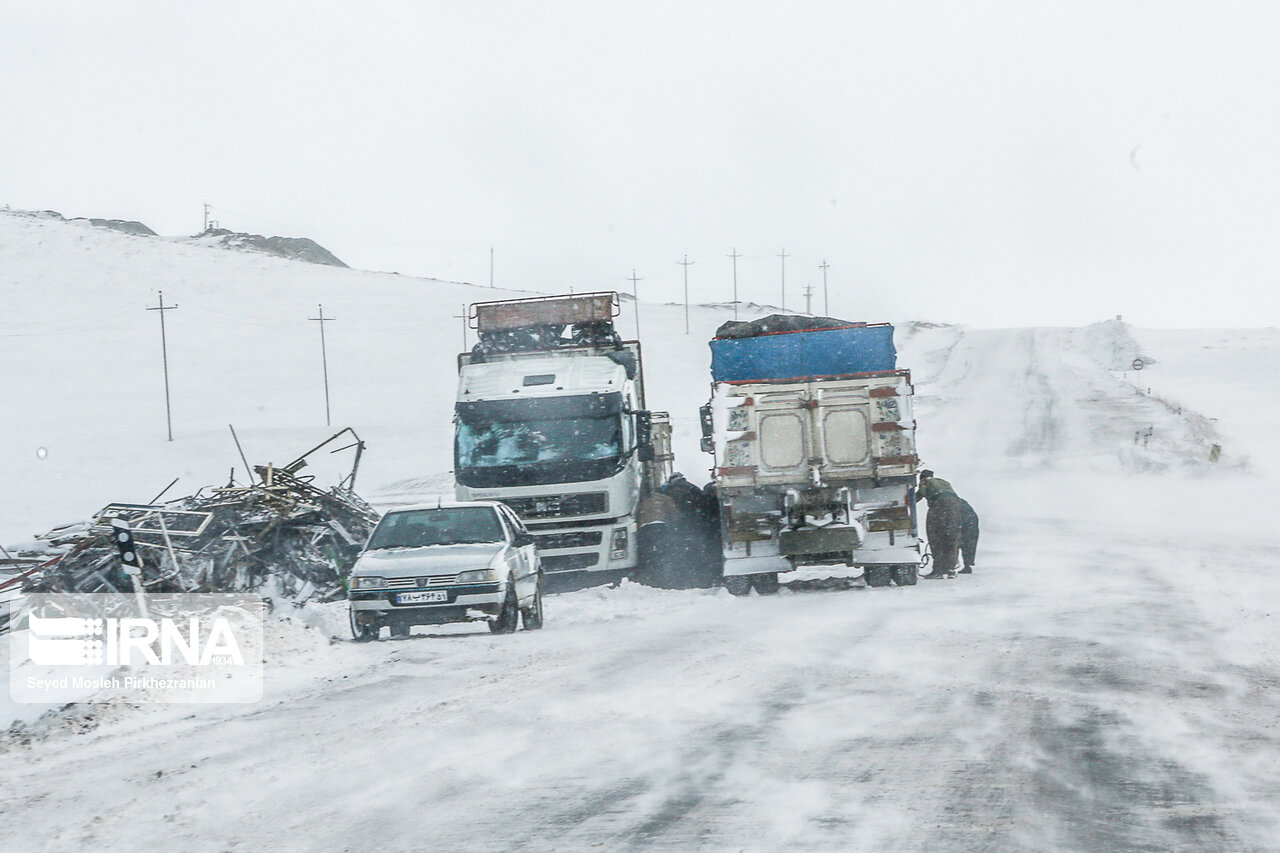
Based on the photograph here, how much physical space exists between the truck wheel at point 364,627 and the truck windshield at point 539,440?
500 cm

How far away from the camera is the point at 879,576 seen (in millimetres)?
17438

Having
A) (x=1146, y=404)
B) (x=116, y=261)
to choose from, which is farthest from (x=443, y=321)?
(x=1146, y=404)

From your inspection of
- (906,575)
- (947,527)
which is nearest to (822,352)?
(947,527)

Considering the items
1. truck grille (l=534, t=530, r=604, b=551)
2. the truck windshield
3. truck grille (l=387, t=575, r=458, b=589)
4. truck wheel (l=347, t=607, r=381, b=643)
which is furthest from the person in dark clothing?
truck wheel (l=347, t=607, r=381, b=643)

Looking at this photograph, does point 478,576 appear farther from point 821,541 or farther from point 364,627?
point 821,541

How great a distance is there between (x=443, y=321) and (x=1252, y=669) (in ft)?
276

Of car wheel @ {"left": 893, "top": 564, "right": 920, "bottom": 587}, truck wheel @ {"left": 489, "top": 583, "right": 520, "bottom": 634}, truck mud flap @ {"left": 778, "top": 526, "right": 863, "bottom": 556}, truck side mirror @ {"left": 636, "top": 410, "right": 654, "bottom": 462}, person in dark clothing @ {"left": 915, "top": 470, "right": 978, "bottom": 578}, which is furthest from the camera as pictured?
truck side mirror @ {"left": 636, "top": 410, "right": 654, "bottom": 462}

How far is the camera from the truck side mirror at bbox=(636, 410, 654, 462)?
18.6 m

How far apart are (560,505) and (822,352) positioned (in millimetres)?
4432

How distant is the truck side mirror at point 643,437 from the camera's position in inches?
732

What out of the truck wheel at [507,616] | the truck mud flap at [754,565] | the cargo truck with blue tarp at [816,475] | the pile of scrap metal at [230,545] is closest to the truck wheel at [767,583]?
the cargo truck with blue tarp at [816,475]

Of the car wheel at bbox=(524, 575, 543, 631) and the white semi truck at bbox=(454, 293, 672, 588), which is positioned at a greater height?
the white semi truck at bbox=(454, 293, 672, 588)

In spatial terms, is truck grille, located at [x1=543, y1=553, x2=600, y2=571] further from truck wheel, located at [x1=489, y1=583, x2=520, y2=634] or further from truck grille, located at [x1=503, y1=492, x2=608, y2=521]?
truck wheel, located at [x1=489, y1=583, x2=520, y2=634]

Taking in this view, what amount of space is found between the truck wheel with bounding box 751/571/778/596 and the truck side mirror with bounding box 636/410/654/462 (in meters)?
2.52
